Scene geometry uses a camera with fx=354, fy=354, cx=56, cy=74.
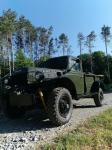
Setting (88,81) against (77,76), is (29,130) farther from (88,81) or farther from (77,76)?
(88,81)

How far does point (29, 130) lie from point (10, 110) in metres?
2.01

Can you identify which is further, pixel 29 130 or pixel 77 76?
pixel 77 76

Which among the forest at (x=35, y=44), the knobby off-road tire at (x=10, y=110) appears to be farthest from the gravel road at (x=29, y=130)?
the forest at (x=35, y=44)

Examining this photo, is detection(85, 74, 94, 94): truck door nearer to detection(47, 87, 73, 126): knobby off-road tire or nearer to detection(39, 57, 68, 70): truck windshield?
detection(39, 57, 68, 70): truck windshield

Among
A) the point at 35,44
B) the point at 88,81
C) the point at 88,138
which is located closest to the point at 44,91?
the point at 88,138

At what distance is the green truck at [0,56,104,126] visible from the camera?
31.8 ft

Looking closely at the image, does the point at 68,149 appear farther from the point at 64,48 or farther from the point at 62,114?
the point at 64,48

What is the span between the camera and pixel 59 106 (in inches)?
388

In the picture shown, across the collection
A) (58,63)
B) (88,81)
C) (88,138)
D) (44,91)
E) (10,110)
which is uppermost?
(58,63)

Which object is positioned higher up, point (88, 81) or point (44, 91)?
point (88, 81)

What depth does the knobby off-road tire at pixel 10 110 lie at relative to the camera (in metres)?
10.9

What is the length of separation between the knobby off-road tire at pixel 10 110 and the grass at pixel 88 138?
2646mm

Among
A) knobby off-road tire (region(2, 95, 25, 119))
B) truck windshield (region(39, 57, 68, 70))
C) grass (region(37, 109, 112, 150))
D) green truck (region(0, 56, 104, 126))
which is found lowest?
grass (region(37, 109, 112, 150))

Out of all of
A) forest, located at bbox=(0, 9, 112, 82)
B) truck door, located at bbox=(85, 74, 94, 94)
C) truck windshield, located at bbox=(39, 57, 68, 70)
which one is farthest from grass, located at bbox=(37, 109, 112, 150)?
forest, located at bbox=(0, 9, 112, 82)
